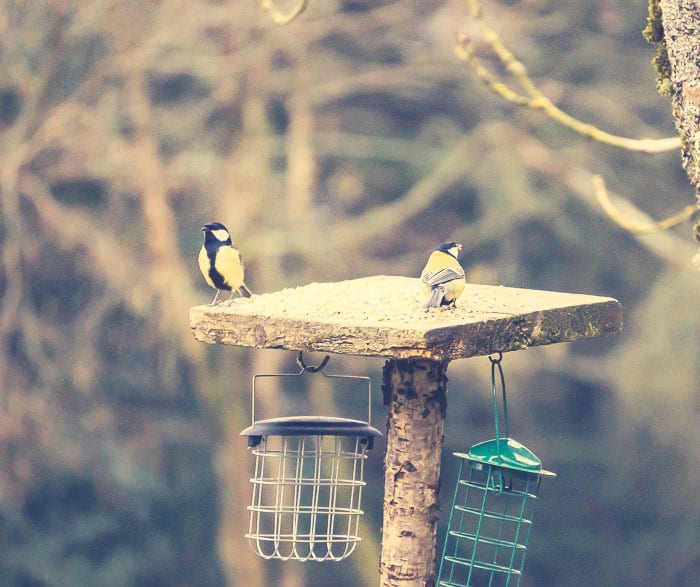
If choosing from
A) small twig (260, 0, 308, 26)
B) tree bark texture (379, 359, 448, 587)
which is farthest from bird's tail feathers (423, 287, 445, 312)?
small twig (260, 0, 308, 26)

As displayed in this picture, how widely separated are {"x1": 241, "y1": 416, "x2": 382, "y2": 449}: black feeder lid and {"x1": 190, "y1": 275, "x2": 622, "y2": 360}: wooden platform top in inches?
10.5

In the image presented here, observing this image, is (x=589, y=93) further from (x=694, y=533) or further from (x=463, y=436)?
(x=694, y=533)

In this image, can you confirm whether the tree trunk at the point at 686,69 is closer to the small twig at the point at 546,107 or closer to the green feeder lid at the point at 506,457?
the small twig at the point at 546,107

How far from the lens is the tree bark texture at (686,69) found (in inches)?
98.6

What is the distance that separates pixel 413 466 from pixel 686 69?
112 centimetres

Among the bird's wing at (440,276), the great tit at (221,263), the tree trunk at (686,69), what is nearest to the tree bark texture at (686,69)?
the tree trunk at (686,69)

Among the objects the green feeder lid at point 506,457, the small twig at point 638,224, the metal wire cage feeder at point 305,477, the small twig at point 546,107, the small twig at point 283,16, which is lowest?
the metal wire cage feeder at point 305,477

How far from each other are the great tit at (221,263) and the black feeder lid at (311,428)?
357 mm

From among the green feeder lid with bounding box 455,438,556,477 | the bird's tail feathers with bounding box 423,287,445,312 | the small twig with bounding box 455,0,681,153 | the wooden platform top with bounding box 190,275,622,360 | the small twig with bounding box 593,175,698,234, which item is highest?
the small twig with bounding box 455,0,681,153

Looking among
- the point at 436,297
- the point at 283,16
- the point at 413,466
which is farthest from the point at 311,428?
the point at 283,16

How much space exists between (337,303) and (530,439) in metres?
7.99

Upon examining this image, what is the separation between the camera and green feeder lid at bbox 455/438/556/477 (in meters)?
2.89

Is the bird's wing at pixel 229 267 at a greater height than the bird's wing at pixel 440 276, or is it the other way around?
the bird's wing at pixel 440 276

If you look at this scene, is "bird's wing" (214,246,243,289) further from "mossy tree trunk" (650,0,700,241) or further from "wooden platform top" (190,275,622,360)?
"mossy tree trunk" (650,0,700,241)
